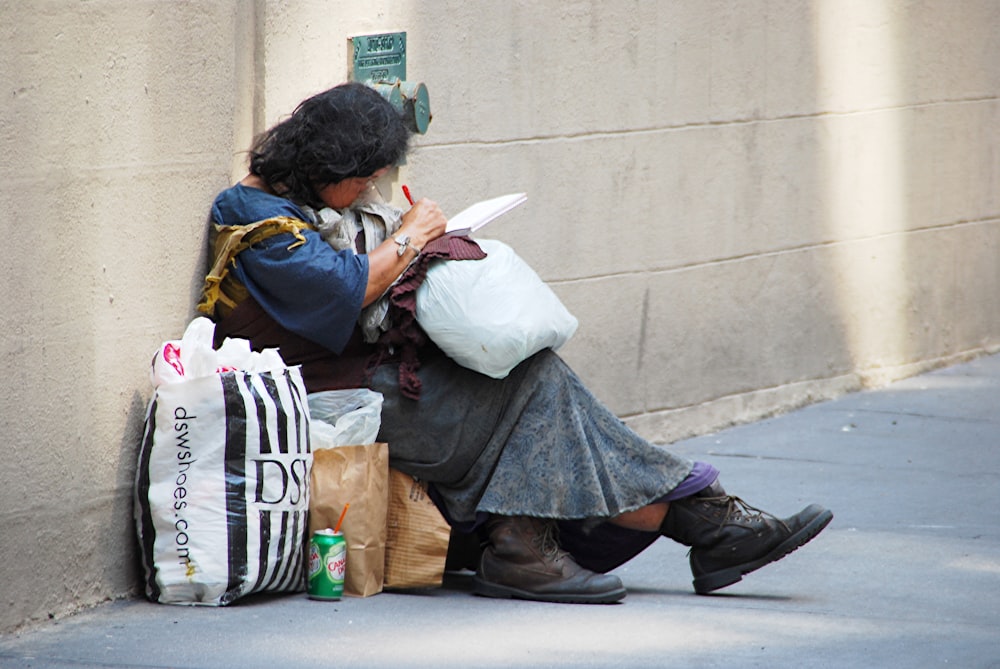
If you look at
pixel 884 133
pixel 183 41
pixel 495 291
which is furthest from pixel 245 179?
pixel 884 133

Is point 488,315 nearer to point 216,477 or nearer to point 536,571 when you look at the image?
point 536,571

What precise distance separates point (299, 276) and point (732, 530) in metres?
1.31

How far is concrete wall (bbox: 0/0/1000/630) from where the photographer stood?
384cm

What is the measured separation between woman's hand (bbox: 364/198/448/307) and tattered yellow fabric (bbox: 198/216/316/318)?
19cm

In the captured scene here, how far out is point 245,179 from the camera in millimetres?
4363

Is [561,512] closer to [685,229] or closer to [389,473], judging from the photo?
[389,473]

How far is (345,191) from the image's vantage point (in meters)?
4.35

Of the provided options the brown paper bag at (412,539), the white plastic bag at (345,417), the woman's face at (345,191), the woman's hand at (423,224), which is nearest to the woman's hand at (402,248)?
the woman's hand at (423,224)

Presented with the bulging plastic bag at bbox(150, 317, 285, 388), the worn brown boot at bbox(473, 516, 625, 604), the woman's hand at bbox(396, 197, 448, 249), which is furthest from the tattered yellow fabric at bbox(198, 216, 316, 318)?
the worn brown boot at bbox(473, 516, 625, 604)

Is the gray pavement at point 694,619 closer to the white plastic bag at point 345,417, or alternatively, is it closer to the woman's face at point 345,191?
the white plastic bag at point 345,417

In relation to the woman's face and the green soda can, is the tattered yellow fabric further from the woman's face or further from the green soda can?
the green soda can

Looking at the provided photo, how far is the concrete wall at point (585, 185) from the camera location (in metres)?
3.84

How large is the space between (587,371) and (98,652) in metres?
2.90

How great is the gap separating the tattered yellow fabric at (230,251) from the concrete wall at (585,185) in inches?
2.1
